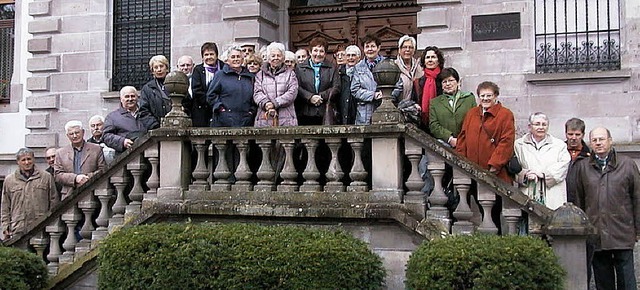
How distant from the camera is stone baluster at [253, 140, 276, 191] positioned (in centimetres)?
786

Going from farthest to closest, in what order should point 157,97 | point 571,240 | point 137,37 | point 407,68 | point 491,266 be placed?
point 137,37 → point 157,97 → point 407,68 → point 571,240 → point 491,266

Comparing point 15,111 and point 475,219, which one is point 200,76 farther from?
point 15,111

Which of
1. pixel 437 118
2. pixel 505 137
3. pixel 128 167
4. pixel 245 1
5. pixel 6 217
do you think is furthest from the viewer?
pixel 245 1

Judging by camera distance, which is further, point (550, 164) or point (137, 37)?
point (137, 37)

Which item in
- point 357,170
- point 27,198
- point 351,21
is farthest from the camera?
point 351,21

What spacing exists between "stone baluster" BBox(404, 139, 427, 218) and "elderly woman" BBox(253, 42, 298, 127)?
1388 millimetres

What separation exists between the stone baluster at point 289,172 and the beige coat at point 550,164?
210 cm

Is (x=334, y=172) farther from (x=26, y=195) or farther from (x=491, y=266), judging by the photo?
(x=26, y=195)

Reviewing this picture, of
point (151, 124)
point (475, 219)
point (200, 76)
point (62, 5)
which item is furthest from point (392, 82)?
point (62, 5)

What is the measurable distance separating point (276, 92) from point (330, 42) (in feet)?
15.4

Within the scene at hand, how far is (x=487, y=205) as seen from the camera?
719 cm

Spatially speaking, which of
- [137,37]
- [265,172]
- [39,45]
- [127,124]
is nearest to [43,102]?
[39,45]

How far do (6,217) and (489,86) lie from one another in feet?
18.8

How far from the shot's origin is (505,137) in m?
7.20
